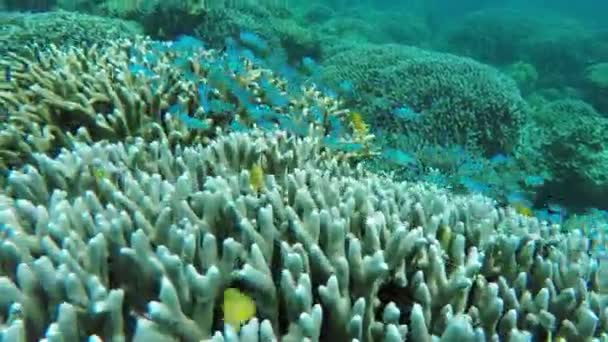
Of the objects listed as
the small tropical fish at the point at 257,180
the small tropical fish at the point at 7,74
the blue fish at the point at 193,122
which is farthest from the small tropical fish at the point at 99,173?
the small tropical fish at the point at 7,74

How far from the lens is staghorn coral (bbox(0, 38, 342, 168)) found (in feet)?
15.1

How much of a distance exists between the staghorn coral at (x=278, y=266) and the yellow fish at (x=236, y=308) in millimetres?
83

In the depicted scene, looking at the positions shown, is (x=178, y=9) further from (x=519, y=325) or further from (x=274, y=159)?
(x=519, y=325)

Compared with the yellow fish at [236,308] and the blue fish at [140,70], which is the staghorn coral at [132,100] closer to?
the blue fish at [140,70]

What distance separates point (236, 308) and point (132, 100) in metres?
3.18

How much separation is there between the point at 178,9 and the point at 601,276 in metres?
12.3

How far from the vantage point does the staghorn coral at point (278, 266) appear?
2146mm

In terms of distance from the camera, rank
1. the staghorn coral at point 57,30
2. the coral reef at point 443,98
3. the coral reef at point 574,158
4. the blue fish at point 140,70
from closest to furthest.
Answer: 1. the blue fish at point 140,70
2. the staghorn coral at point 57,30
3. the coral reef at point 574,158
4. the coral reef at point 443,98

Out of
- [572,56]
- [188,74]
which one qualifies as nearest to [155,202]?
[188,74]

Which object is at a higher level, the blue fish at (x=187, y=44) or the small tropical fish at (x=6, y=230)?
the blue fish at (x=187, y=44)

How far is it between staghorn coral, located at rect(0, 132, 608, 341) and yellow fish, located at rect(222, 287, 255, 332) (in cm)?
8

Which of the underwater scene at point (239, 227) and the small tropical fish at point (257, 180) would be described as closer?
the underwater scene at point (239, 227)

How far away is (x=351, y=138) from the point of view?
5574mm

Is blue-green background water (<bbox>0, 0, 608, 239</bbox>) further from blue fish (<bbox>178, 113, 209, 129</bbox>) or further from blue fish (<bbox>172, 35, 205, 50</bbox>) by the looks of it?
blue fish (<bbox>178, 113, 209, 129</bbox>)
